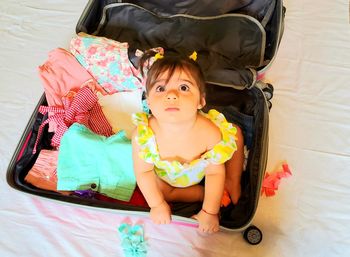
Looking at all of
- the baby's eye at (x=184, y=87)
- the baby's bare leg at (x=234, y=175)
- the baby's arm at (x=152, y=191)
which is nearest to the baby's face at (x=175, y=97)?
the baby's eye at (x=184, y=87)

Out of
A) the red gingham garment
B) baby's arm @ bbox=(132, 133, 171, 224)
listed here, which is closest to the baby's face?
baby's arm @ bbox=(132, 133, 171, 224)

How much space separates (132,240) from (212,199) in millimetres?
229

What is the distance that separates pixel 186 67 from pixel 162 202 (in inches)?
12.9

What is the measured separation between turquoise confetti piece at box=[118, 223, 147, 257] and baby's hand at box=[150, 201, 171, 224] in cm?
8

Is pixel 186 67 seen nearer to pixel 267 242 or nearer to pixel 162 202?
pixel 162 202

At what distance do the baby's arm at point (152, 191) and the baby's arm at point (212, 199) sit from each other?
0.08 m

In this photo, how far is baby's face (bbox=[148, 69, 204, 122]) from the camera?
0.76 m

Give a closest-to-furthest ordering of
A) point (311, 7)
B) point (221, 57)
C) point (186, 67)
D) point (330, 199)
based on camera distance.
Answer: point (186, 67), point (330, 199), point (221, 57), point (311, 7)

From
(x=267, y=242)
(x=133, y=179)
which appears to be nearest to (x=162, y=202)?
(x=133, y=179)

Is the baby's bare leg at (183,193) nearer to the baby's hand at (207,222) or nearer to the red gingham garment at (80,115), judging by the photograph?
the baby's hand at (207,222)

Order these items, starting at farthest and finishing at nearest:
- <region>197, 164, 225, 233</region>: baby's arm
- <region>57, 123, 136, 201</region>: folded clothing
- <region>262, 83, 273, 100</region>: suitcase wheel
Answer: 1. <region>262, 83, 273, 100</region>: suitcase wheel
2. <region>57, 123, 136, 201</region>: folded clothing
3. <region>197, 164, 225, 233</region>: baby's arm

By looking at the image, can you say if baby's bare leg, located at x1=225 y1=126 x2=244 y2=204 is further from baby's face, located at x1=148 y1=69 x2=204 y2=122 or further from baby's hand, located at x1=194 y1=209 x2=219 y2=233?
baby's face, located at x1=148 y1=69 x2=204 y2=122

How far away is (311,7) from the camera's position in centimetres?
144

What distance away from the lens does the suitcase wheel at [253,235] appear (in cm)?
93
